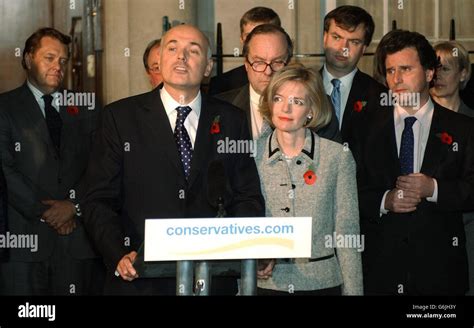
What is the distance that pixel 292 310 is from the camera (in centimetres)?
420

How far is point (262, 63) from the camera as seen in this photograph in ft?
13.5

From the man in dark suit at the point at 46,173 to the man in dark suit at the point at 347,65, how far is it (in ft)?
3.70

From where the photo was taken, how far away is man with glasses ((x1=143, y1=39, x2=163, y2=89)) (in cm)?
465

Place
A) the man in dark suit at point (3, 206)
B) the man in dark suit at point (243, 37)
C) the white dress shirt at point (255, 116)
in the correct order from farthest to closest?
the man in dark suit at point (243, 37), the white dress shirt at point (255, 116), the man in dark suit at point (3, 206)

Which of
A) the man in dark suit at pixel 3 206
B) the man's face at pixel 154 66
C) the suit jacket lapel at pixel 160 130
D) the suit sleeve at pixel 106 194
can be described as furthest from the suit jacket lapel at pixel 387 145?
the man in dark suit at pixel 3 206

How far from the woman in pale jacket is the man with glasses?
3.31ft

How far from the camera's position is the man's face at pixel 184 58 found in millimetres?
3760

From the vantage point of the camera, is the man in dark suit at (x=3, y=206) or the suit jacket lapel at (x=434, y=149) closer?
the man in dark suit at (x=3, y=206)

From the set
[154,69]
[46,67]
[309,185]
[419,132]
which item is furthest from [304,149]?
[46,67]

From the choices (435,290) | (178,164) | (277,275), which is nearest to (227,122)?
(178,164)

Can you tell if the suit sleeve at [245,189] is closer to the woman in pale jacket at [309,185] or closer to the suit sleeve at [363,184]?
the woman in pale jacket at [309,185]

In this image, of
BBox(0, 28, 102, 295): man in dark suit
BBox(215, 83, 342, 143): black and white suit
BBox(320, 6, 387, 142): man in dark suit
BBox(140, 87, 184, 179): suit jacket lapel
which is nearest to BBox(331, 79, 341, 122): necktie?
BBox(320, 6, 387, 142): man in dark suit

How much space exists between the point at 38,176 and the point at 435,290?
183cm

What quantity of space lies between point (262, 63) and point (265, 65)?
2 centimetres
